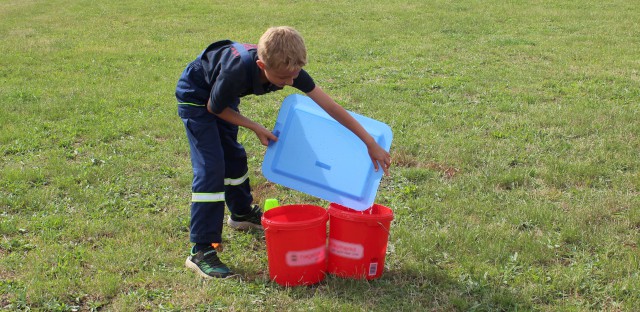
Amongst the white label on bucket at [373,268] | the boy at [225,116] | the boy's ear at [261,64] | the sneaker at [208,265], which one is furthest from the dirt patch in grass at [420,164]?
the boy's ear at [261,64]

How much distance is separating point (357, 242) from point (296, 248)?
34 cm

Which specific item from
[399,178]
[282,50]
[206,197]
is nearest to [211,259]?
[206,197]

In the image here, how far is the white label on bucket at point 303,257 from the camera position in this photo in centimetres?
356

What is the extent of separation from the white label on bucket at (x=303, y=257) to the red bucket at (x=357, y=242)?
117 millimetres

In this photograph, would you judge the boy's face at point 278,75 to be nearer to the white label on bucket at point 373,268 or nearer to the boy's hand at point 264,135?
the boy's hand at point 264,135

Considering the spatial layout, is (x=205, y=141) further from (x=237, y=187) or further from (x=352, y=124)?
(x=352, y=124)

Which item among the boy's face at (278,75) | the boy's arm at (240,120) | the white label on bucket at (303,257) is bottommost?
the white label on bucket at (303,257)

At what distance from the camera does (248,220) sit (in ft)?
14.6

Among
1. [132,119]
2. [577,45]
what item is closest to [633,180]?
[132,119]

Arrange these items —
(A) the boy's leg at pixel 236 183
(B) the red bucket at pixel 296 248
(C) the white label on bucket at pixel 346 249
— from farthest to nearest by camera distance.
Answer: (A) the boy's leg at pixel 236 183
(C) the white label on bucket at pixel 346 249
(B) the red bucket at pixel 296 248

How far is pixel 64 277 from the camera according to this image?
3717 millimetres

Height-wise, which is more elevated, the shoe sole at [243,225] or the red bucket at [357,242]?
the red bucket at [357,242]

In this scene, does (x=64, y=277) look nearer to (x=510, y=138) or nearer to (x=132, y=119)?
(x=132, y=119)

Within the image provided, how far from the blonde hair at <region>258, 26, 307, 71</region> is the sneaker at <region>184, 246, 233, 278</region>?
4.04 ft
